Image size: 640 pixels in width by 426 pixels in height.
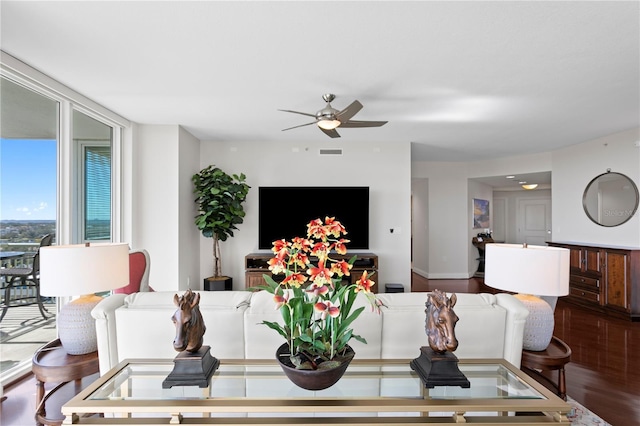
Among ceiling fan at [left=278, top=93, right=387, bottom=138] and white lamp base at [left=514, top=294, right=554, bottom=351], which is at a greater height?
ceiling fan at [left=278, top=93, right=387, bottom=138]

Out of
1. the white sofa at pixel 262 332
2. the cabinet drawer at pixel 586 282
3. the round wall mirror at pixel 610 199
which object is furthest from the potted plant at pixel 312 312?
the round wall mirror at pixel 610 199

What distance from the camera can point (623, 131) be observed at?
4645 mm

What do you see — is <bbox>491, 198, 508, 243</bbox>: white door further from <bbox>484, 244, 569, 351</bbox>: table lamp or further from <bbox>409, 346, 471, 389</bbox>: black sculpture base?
<bbox>409, 346, 471, 389</bbox>: black sculpture base

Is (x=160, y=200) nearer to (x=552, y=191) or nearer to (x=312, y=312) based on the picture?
(x=312, y=312)

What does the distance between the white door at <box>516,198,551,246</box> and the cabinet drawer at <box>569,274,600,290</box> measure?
4.24 meters

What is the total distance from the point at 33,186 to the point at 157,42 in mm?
1838

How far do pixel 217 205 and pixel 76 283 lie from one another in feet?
9.42

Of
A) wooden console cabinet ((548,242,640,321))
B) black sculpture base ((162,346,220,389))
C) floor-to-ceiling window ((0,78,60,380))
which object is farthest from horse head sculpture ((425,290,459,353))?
wooden console cabinet ((548,242,640,321))

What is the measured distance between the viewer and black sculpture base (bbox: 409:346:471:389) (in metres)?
1.23

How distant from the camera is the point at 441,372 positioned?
4.08 ft

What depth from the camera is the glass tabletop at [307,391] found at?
118cm

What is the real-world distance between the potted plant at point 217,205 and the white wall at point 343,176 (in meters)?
0.38

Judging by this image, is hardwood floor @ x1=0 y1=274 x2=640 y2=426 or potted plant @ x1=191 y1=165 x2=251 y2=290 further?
potted plant @ x1=191 y1=165 x2=251 y2=290

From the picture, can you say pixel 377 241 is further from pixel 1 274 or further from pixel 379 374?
pixel 1 274
